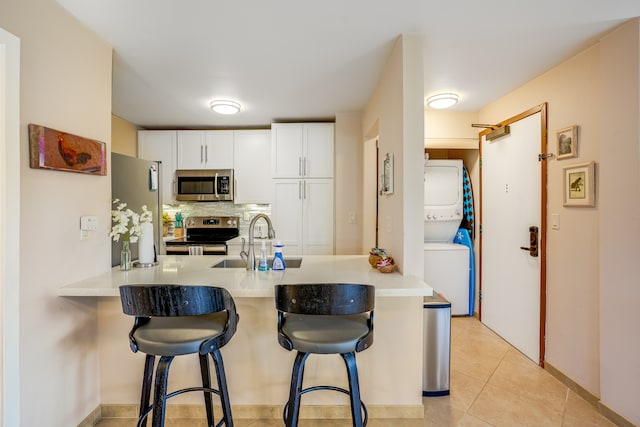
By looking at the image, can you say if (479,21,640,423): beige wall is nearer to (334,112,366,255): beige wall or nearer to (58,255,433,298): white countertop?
(58,255,433,298): white countertop

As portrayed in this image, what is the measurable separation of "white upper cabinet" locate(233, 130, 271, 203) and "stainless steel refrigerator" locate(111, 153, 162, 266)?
1448mm

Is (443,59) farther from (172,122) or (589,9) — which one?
(172,122)

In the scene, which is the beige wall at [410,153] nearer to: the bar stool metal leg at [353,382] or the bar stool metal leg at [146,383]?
the bar stool metal leg at [353,382]

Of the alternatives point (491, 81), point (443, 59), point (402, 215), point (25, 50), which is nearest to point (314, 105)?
point (443, 59)

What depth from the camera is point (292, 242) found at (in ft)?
12.1

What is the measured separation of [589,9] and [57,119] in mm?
2805

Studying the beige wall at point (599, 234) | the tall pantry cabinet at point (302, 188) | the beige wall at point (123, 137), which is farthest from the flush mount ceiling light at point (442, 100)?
the beige wall at point (123, 137)

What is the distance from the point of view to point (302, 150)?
3668 millimetres

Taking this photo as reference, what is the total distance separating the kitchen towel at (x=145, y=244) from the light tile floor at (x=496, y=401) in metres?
0.96

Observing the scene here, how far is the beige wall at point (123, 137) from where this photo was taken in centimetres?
355

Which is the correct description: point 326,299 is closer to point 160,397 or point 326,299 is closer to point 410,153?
point 160,397

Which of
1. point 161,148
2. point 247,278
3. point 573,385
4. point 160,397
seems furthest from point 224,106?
point 573,385

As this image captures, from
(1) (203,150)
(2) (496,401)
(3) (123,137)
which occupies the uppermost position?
(3) (123,137)

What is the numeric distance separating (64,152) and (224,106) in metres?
1.69
